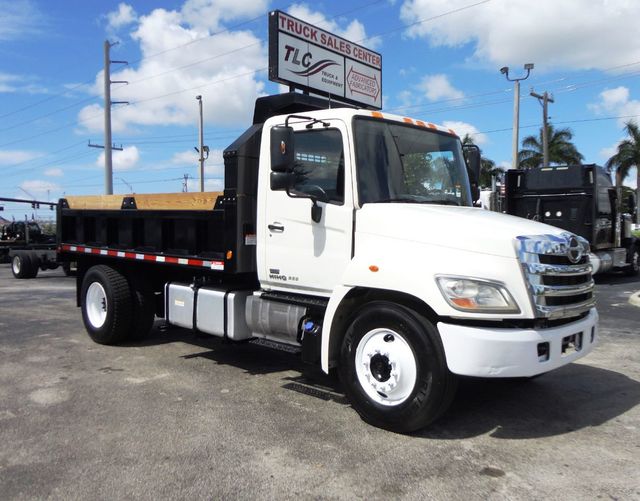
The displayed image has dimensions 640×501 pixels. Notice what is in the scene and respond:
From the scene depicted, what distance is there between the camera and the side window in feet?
16.3

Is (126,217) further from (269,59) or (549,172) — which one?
(549,172)

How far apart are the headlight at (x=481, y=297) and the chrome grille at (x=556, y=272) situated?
199mm

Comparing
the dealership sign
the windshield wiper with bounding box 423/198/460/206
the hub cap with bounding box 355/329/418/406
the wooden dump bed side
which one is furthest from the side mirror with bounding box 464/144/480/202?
the dealership sign

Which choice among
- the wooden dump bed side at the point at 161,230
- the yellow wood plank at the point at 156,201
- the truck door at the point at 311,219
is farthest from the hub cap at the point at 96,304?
the truck door at the point at 311,219

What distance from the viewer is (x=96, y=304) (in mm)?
7980

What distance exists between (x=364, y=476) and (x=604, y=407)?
270 centimetres

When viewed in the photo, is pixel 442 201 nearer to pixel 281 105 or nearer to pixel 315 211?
pixel 315 211

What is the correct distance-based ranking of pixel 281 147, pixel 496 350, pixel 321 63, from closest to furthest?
pixel 496 350
pixel 281 147
pixel 321 63

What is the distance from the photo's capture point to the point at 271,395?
548cm

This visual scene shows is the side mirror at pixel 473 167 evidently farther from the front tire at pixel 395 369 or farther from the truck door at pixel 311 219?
the front tire at pixel 395 369

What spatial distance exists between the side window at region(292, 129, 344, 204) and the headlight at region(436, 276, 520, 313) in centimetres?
141

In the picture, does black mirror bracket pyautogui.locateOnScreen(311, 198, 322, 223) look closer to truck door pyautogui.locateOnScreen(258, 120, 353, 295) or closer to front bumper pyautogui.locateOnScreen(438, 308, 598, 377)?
truck door pyautogui.locateOnScreen(258, 120, 353, 295)

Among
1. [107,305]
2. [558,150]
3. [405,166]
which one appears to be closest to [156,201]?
[107,305]

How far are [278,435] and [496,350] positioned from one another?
180 cm
